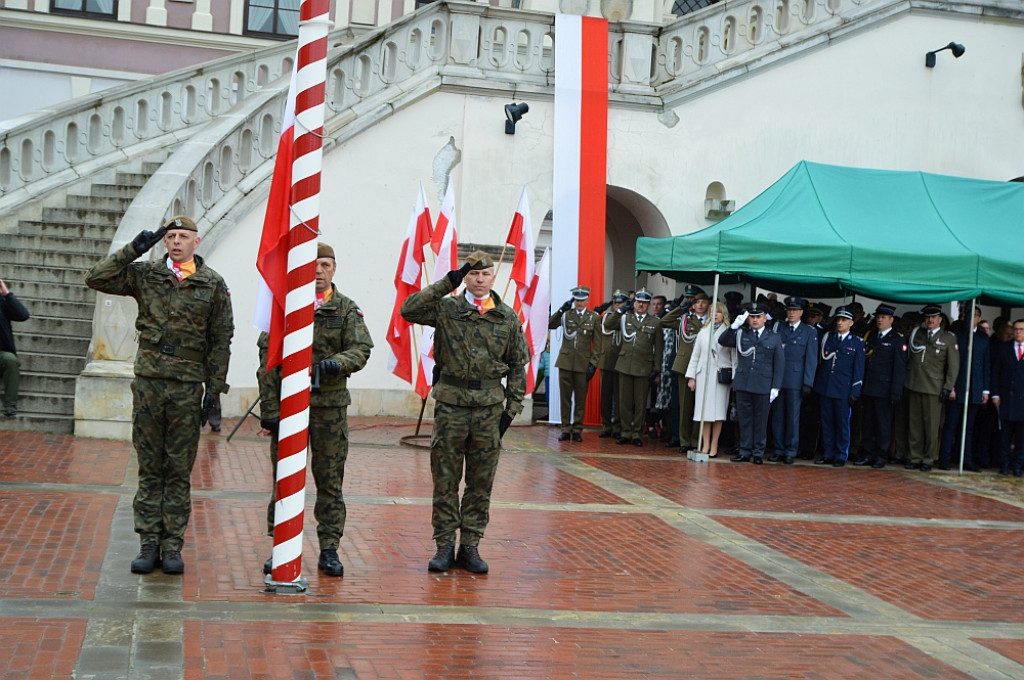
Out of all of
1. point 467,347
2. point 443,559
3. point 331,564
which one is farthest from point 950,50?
point 331,564

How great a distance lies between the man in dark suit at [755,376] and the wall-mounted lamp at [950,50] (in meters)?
6.24

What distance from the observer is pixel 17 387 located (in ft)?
42.5

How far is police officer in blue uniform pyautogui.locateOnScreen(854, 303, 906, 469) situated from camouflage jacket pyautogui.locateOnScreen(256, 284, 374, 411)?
368 inches

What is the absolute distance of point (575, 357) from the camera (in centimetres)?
1584

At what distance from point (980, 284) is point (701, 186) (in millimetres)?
4815

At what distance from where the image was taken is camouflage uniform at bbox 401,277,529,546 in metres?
7.82

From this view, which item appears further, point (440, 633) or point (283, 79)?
point (283, 79)

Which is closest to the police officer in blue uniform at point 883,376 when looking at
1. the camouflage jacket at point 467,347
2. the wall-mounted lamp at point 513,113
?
the wall-mounted lamp at point 513,113

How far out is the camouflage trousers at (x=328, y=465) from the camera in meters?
7.45

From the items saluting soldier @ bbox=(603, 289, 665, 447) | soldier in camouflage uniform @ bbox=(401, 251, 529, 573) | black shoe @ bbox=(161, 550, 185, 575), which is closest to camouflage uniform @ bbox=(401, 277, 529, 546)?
soldier in camouflage uniform @ bbox=(401, 251, 529, 573)

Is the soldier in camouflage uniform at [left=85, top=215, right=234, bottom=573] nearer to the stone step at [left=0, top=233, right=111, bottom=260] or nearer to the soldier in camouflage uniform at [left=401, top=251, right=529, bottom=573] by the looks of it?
the soldier in camouflage uniform at [left=401, top=251, right=529, bottom=573]

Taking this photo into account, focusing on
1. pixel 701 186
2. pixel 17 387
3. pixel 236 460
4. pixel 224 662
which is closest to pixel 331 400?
pixel 224 662

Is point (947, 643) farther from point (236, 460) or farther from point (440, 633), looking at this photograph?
point (236, 460)

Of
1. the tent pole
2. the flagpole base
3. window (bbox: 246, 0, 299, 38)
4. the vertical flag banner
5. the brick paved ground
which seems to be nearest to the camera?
the brick paved ground
